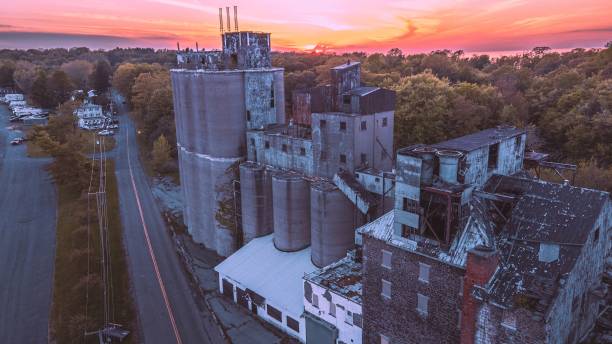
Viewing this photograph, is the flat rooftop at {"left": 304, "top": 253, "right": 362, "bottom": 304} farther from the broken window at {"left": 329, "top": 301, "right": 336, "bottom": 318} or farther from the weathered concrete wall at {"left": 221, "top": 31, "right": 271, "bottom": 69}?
the weathered concrete wall at {"left": 221, "top": 31, "right": 271, "bottom": 69}

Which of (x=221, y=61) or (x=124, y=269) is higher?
(x=221, y=61)

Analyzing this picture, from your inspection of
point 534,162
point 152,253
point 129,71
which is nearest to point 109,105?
point 129,71

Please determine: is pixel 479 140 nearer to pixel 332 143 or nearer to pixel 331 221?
pixel 332 143

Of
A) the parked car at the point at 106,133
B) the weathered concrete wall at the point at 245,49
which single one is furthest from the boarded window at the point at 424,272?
the parked car at the point at 106,133

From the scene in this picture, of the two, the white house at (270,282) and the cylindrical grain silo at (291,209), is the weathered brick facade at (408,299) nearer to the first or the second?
the white house at (270,282)

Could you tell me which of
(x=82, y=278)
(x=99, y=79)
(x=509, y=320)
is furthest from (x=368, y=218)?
(x=99, y=79)

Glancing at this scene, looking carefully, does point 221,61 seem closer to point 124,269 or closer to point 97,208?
point 124,269
